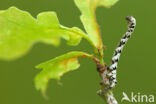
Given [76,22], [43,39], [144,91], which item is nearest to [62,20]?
[76,22]

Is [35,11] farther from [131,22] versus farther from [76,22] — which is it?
[131,22]

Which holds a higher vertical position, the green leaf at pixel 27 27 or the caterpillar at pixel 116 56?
the green leaf at pixel 27 27

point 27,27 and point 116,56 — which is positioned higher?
point 27,27

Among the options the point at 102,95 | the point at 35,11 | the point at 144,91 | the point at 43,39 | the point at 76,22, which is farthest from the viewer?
the point at 35,11

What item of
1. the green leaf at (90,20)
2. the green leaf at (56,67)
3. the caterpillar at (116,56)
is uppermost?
the green leaf at (90,20)

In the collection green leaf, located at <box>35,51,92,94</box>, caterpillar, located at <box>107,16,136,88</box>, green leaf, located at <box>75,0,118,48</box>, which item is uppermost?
green leaf, located at <box>75,0,118,48</box>

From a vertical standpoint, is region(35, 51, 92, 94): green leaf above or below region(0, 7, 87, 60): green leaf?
below

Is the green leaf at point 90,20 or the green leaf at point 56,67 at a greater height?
the green leaf at point 90,20

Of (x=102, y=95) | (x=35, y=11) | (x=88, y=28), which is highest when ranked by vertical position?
(x=35, y=11)
